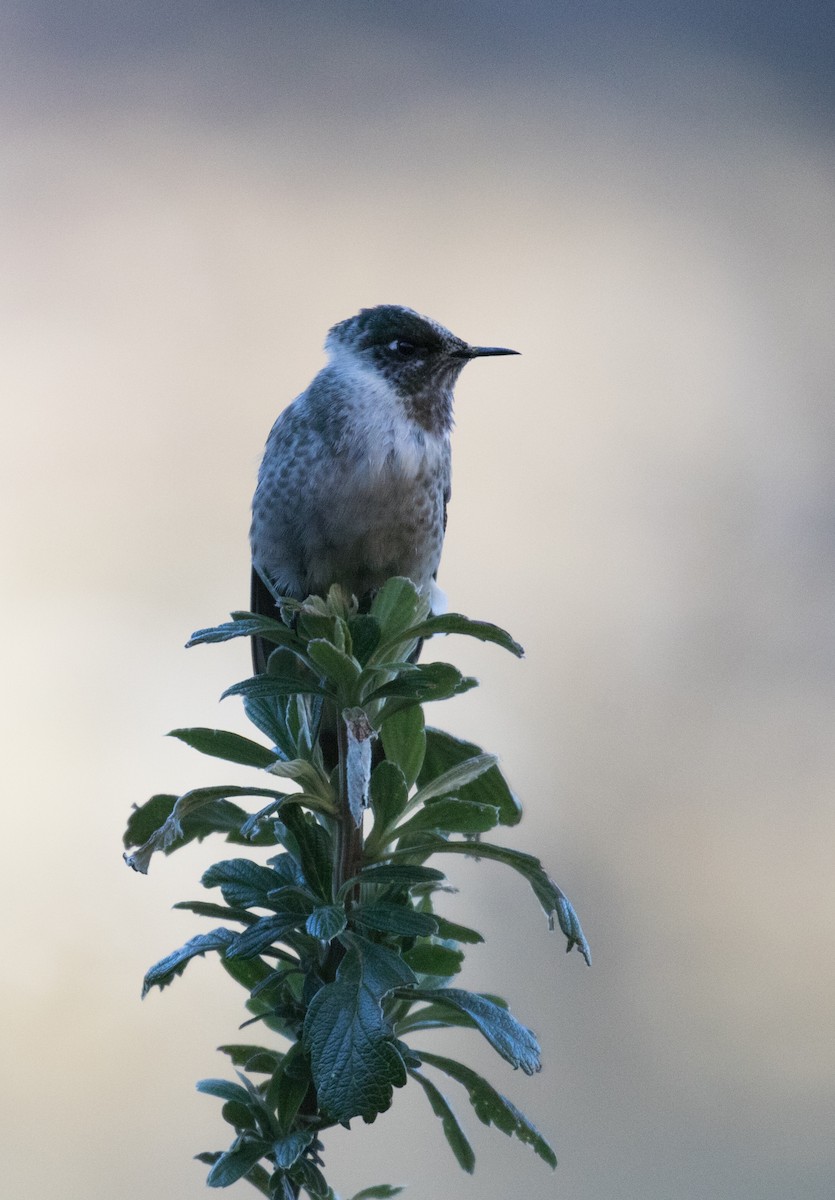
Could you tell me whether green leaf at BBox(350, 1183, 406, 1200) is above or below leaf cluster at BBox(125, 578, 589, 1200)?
below

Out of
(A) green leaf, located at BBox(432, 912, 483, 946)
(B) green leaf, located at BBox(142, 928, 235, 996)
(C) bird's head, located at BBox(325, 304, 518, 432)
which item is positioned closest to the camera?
(B) green leaf, located at BBox(142, 928, 235, 996)

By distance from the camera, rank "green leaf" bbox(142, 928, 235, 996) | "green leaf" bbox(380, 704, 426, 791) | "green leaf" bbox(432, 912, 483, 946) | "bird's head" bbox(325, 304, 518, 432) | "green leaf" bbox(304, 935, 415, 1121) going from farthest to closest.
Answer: "bird's head" bbox(325, 304, 518, 432), "green leaf" bbox(380, 704, 426, 791), "green leaf" bbox(432, 912, 483, 946), "green leaf" bbox(142, 928, 235, 996), "green leaf" bbox(304, 935, 415, 1121)

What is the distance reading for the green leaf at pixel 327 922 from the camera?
0.87m

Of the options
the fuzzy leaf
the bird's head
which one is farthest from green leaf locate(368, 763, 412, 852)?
the bird's head

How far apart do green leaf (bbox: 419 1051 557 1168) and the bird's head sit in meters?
1.09

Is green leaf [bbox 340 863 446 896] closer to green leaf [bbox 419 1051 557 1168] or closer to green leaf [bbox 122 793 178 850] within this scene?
green leaf [bbox 419 1051 557 1168]

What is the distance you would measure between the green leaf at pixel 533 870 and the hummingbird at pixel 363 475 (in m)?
0.61

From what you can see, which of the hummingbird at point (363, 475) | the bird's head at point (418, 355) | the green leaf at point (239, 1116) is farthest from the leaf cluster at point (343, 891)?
the bird's head at point (418, 355)

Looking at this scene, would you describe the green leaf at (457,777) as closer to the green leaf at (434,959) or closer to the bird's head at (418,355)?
the green leaf at (434,959)

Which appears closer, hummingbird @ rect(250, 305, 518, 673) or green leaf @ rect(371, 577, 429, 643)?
green leaf @ rect(371, 577, 429, 643)

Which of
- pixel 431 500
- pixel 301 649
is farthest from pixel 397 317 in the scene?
pixel 301 649

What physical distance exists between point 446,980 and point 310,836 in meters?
0.20

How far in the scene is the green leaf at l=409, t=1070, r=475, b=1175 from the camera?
1.02m

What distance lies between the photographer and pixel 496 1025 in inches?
36.8
